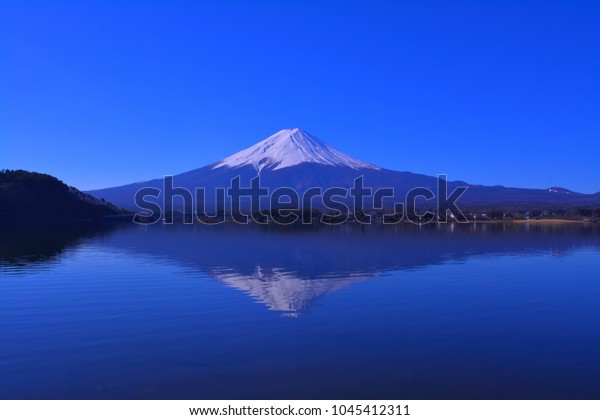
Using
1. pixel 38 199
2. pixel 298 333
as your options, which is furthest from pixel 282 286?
pixel 38 199

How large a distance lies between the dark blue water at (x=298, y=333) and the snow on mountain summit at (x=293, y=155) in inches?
6249

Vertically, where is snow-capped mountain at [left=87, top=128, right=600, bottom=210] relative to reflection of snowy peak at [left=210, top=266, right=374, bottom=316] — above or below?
above

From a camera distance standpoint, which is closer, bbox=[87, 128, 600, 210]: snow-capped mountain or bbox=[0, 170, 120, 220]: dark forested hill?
bbox=[0, 170, 120, 220]: dark forested hill

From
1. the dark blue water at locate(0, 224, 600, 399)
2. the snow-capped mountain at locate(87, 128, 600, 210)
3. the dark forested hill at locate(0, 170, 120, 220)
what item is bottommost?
the dark blue water at locate(0, 224, 600, 399)

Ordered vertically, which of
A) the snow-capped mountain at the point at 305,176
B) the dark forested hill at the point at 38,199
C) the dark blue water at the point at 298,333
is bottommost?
the dark blue water at the point at 298,333

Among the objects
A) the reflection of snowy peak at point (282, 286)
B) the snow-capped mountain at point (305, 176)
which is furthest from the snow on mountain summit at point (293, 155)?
the reflection of snowy peak at point (282, 286)

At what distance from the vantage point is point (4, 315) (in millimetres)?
11102

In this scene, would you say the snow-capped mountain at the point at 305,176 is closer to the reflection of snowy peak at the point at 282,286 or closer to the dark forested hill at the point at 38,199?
the dark forested hill at the point at 38,199

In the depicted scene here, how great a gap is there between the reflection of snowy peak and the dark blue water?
6cm

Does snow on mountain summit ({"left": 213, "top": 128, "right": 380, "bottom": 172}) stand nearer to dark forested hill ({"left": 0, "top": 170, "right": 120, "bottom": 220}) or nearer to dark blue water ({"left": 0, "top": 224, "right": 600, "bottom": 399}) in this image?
dark forested hill ({"left": 0, "top": 170, "right": 120, "bottom": 220})

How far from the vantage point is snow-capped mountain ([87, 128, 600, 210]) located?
172125 mm

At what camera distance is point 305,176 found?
Result: 186750 millimetres

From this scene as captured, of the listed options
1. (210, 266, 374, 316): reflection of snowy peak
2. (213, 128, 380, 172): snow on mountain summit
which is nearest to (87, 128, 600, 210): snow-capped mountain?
(213, 128, 380, 172): snow on mountain summit

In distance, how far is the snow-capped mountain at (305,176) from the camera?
17212 centimetres
